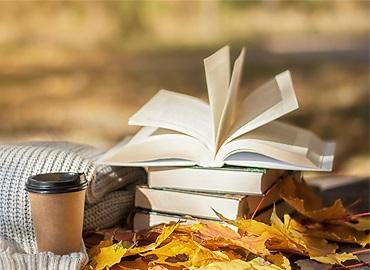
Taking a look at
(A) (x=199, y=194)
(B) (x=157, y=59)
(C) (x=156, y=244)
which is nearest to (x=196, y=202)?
(A) (x=199, y=194)

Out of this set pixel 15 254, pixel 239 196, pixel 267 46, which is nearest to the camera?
pixel 15 254

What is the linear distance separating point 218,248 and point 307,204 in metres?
0.26

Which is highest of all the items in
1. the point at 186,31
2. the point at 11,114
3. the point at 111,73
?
the point at 186,31

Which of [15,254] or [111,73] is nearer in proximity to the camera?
[15,254]

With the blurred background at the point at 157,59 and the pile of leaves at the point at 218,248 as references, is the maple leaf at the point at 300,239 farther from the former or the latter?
the blurred background at the point at 157,59

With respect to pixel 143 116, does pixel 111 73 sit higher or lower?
lower

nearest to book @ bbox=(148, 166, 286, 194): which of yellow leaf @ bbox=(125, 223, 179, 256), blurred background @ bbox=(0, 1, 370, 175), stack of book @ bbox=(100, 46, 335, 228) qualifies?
stack of book @ bbox=(100, 46, 335, 228)

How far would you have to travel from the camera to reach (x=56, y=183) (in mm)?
676

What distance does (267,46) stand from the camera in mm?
2463

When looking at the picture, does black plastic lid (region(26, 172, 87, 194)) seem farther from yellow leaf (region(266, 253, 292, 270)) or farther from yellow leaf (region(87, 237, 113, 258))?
yellow leaf (region(266, 253, 292, 270))

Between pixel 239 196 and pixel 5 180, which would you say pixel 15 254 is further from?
pixel 239 196

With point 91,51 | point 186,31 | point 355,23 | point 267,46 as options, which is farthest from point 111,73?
point 355,23

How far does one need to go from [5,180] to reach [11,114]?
6.10 feet

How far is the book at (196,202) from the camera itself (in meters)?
0.78
